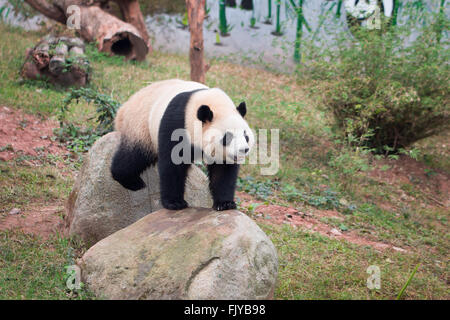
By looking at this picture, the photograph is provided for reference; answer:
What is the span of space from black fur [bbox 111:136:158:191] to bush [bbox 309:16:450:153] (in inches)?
149

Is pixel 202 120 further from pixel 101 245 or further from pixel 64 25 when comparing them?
pixel 64 25

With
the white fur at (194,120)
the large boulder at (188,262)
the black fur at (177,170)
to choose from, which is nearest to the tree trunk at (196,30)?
the white fur at (194,120)

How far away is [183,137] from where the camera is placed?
332 centimetres

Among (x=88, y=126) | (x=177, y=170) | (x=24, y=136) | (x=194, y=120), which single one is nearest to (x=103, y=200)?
(x=177, y=170)

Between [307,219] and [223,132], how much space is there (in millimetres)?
2506

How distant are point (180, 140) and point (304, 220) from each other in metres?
2.44

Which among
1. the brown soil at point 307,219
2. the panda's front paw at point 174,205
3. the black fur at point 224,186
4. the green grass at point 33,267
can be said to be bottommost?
the brown soil at point 307,219

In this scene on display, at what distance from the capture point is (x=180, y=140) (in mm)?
3330

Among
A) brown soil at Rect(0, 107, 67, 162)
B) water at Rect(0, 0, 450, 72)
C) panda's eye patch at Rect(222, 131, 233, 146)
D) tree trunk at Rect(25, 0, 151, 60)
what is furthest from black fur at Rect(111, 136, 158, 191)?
water at Rect(0, 0, 450, 72)

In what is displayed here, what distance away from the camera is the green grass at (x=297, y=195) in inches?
141

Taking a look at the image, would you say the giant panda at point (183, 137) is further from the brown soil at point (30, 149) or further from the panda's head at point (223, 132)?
the brown soil at point (30, 149)

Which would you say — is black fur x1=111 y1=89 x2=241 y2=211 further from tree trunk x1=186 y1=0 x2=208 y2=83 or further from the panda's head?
tree trunk x1=186 y1=0 x2=208 y2=83

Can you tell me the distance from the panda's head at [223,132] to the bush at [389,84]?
12.8 feet

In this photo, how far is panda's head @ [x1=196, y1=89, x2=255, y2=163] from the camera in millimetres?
3113
